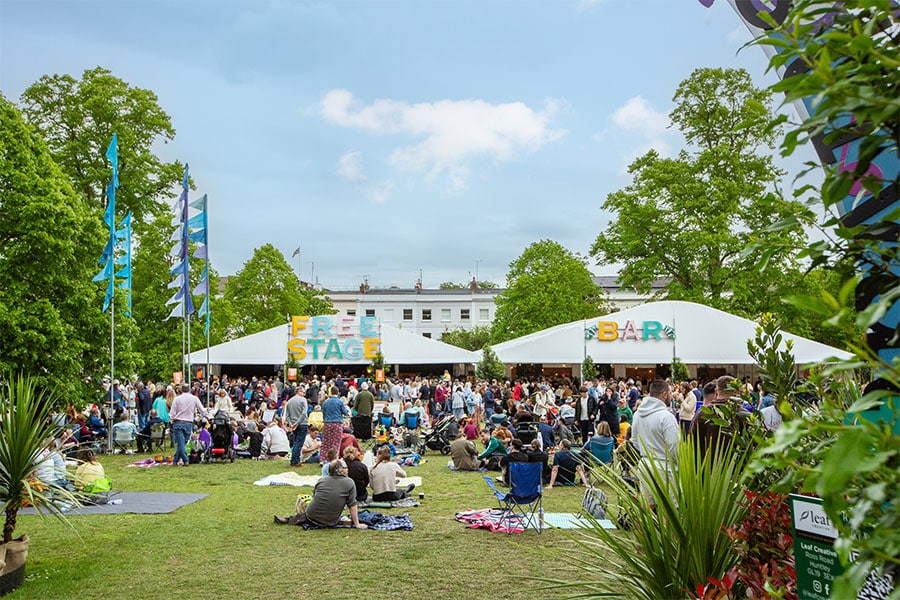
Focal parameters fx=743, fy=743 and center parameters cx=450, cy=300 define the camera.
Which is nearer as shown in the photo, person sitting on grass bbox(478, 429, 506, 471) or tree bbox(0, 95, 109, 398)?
person sitting on grass bbox(478, 429, 506, 471)

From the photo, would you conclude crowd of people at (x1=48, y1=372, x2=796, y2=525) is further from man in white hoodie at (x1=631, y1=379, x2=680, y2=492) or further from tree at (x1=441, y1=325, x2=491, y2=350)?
tree at (x1=441, y1=325, x2=491, y2=350)

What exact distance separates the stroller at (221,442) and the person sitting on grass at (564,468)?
697cm

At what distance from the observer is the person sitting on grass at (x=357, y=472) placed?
10.1 m

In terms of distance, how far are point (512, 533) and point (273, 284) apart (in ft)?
123

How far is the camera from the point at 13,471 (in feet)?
20.9

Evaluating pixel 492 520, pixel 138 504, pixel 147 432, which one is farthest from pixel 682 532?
pixel 147 432

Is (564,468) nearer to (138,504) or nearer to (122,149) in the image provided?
(138,504)

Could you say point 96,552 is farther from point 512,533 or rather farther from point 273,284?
point 273,284

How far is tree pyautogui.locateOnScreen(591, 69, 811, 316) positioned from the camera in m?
28.0

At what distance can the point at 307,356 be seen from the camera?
106 feet

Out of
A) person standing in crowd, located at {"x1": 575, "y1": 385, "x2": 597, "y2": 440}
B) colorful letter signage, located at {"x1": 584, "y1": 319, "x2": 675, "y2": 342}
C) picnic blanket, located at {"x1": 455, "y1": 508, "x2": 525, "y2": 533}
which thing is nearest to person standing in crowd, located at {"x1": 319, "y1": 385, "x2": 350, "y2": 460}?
picnic blanket, located at {"x1": 455, "y1": 508, "x2": 525, "y2": 533}

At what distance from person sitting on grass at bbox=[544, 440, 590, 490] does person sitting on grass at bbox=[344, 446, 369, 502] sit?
313 cm

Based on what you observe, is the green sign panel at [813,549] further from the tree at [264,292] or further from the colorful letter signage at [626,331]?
the tree at [264,292]

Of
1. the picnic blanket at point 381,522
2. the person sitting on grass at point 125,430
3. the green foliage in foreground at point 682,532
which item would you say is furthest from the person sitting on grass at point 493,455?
the green foliage in foreground at point 682,532
